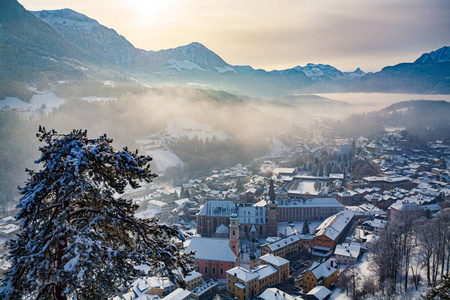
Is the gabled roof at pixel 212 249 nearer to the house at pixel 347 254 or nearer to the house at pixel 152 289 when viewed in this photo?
the house at pixel 152 289

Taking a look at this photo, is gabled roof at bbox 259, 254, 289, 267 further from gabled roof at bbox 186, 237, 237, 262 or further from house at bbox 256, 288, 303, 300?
house at bbox 256, 288, 303, 300

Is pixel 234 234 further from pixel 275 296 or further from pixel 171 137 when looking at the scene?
pixel 171 137

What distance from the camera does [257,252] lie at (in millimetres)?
28500

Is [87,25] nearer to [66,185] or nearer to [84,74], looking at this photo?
[84,74]

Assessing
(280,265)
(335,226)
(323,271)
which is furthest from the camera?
(335,226)

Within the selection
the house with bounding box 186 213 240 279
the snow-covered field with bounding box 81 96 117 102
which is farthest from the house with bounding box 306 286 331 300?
the snow-covered field with bounding box 81 96 117 102

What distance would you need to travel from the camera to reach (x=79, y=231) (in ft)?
11.3

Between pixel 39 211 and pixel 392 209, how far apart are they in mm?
36505

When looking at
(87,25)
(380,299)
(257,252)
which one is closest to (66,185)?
(380,299)

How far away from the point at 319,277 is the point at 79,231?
69.3ft

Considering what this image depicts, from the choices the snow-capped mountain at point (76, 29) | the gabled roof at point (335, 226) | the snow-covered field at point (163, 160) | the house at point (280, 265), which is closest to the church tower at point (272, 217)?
the gabled roof at point (335, 226)

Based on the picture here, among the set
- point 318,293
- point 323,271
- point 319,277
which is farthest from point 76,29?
point 318,293

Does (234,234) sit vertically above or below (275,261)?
above

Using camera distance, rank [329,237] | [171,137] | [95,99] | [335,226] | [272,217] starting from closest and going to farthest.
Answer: [329,237] → [335,226] → [272,217] → [171,137] → [95,99]
